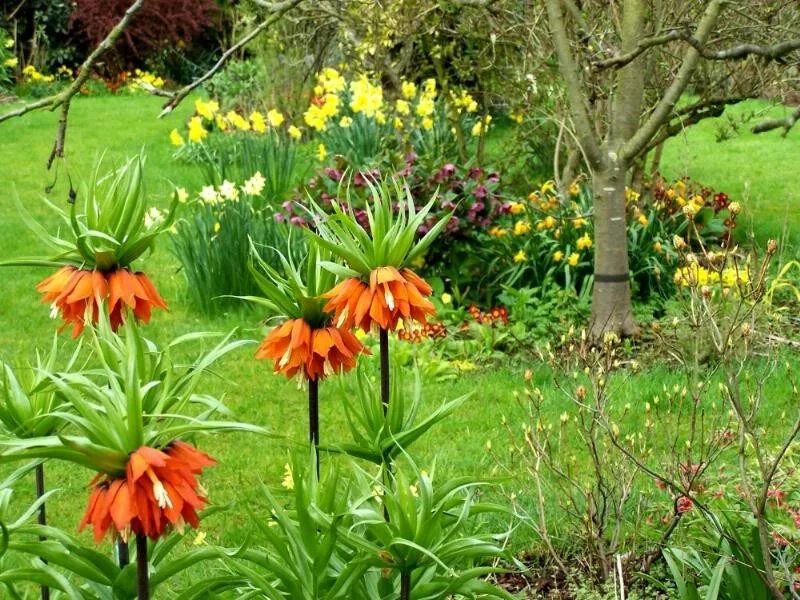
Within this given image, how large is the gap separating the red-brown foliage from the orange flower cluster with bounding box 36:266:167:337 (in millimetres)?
17871

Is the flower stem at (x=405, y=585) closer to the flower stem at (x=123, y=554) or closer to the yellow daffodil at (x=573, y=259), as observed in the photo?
the flower stem at (x=123, y=554)

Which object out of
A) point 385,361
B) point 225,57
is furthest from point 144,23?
point 385,361

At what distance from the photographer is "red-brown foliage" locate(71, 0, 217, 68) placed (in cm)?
1925

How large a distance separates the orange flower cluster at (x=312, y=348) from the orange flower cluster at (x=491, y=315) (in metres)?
3.79

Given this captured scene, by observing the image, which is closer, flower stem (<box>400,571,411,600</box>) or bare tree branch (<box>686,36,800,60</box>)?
flower stem (<box>400,571,411,600</box>)

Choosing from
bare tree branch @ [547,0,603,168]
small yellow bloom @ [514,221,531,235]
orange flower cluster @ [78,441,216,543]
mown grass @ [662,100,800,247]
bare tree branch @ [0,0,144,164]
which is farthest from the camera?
mown grass @ [662,100,800,247]

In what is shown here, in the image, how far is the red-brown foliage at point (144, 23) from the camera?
19250mm

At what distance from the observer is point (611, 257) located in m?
5.62

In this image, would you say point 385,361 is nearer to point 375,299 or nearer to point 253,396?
point 375,299

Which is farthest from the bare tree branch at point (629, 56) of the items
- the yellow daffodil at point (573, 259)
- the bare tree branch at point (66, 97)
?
the yellow daffodil at point (573, 259)

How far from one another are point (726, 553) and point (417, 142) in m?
6.01

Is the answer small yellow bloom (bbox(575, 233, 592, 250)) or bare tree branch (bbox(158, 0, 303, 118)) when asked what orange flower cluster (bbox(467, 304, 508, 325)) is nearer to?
small yellow bloom (bbox(575, 233, 592, 250))

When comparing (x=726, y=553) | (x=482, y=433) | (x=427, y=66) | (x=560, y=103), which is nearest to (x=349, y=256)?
(x=726, y=553)

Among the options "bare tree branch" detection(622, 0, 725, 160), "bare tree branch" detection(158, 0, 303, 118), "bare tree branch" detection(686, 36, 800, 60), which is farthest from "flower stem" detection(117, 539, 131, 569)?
"bare tree branch" detection(622, 0, 725, 160)
